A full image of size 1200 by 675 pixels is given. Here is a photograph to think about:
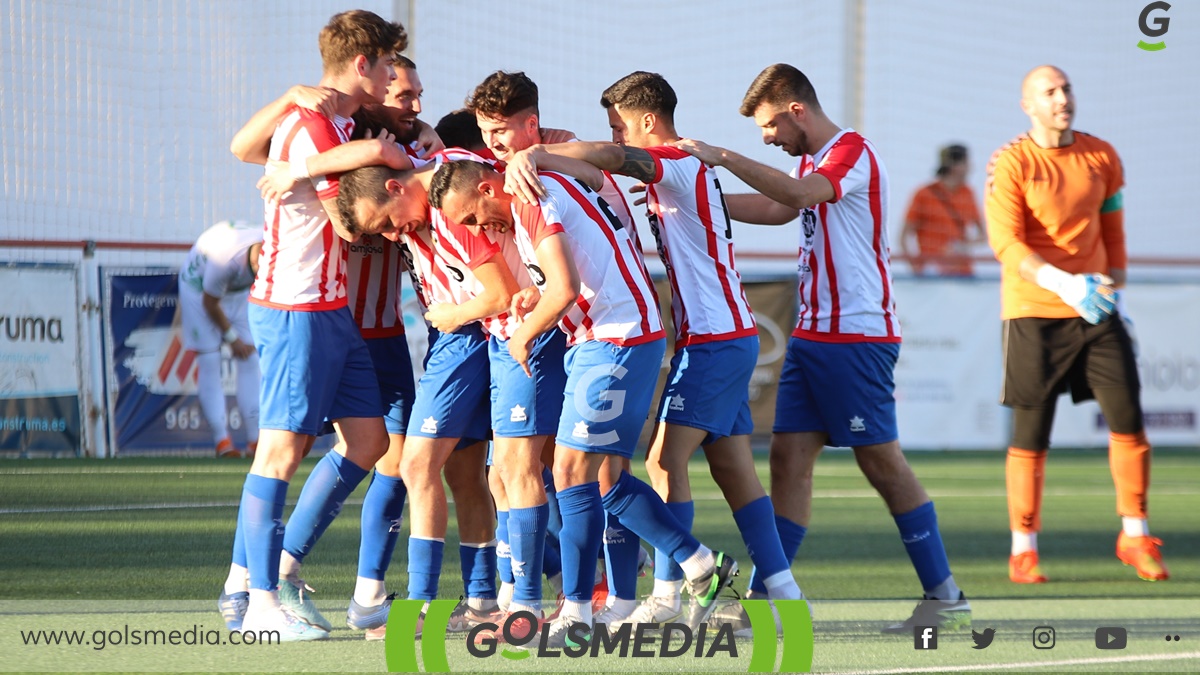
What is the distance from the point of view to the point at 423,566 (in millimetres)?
4324

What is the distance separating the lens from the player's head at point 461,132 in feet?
16.8

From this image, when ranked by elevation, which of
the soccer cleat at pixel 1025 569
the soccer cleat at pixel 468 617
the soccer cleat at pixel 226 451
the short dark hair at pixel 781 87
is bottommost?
the soccer cleat at pixel 226 451

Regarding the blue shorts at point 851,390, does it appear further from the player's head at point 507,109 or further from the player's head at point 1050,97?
the player's head at point 1050,97

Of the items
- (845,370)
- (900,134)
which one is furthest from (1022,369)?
(900,134)

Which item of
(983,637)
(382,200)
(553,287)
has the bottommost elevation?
(983,637)

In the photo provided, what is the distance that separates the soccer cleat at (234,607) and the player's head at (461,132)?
1.86 meters

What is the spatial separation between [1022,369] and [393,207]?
135 inches

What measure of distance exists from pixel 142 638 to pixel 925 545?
2.73 m

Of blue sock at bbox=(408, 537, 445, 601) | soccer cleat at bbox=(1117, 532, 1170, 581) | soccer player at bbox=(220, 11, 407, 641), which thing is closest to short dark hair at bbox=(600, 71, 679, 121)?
soccer player at bbox=(220, 11, 407, 641)

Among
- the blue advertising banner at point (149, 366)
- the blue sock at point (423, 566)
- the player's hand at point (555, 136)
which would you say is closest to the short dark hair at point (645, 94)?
the player's hand at point (555, 136)

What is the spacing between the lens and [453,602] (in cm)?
441

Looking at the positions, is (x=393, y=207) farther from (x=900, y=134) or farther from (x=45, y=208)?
(x=900, y=134)

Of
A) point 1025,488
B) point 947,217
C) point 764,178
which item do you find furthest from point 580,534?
point 947,217

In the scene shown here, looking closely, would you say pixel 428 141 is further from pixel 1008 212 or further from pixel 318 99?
pixel 1008 212
